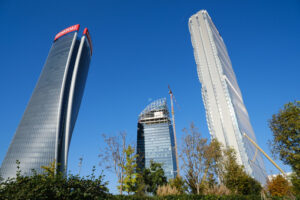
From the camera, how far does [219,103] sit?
71.3 metres

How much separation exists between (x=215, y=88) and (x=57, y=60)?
270ft

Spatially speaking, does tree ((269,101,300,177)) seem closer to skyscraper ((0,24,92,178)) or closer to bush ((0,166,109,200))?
bush ((0,166,109,200))

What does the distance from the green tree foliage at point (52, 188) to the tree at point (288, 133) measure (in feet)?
66.7

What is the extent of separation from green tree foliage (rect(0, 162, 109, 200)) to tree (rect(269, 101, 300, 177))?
20.3m

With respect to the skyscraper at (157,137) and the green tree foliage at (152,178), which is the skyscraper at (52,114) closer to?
the green tree foliage at (152,178)

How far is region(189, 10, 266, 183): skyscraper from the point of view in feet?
209

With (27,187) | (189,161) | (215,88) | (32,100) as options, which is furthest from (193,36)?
(27,187)

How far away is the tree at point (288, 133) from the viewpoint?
63.3ft

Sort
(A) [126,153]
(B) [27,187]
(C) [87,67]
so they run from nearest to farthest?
(B) [27,187]
(A) [126,153]
(C) [87,67]

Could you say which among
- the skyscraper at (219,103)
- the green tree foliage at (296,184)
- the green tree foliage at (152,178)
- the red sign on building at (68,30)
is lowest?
the green tree foliage at (296,184)

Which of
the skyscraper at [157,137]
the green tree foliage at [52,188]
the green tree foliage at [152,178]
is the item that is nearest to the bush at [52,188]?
the green tree foliage at [52,188]

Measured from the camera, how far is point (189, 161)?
69.4 feet

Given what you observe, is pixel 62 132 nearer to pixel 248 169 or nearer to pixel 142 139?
pixel 142 139

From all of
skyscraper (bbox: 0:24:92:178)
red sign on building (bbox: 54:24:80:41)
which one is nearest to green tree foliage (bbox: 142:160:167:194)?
skyscraper (bbox: 0:24:92:178)
